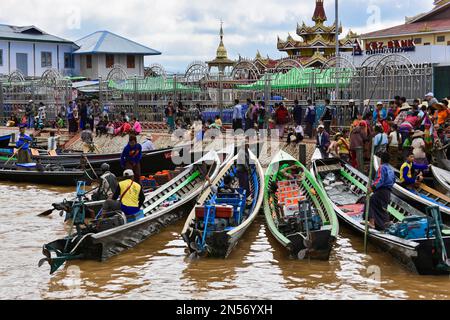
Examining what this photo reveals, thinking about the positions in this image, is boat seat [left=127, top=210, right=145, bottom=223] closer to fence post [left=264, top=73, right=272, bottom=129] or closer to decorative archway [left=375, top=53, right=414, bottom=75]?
decorative archway [left=375, top=53, right=414, bottom=75]

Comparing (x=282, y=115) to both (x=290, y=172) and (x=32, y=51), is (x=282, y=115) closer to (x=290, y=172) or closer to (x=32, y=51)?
(x=290, y=172)

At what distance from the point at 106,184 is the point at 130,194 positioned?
219 cm

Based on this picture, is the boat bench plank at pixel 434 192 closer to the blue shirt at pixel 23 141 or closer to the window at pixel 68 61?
the blue shirt at pixel 23 141

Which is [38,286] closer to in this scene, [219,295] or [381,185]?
[219,295]

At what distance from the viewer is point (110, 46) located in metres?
50.8

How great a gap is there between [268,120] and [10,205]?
9483 millimetres

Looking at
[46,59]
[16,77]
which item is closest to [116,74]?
[16,77]

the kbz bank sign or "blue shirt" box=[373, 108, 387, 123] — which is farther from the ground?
the kbz bank sign

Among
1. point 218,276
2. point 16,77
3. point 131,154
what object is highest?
point 16,77

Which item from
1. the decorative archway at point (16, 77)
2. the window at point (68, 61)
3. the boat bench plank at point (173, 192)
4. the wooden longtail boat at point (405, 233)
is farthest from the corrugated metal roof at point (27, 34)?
the wooden longtail boat at point (405, 233)

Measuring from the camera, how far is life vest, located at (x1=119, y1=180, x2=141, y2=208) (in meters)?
13.1

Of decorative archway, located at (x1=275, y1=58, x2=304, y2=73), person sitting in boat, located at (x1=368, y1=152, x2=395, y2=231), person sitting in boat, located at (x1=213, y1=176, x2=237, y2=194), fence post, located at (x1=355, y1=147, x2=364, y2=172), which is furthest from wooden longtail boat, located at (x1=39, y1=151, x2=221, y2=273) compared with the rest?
decorative archway, located at (x1=275, y1=58, x2=304, y2=73)

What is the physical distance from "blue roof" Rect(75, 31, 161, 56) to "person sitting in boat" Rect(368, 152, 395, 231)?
Result: 3969 cm
